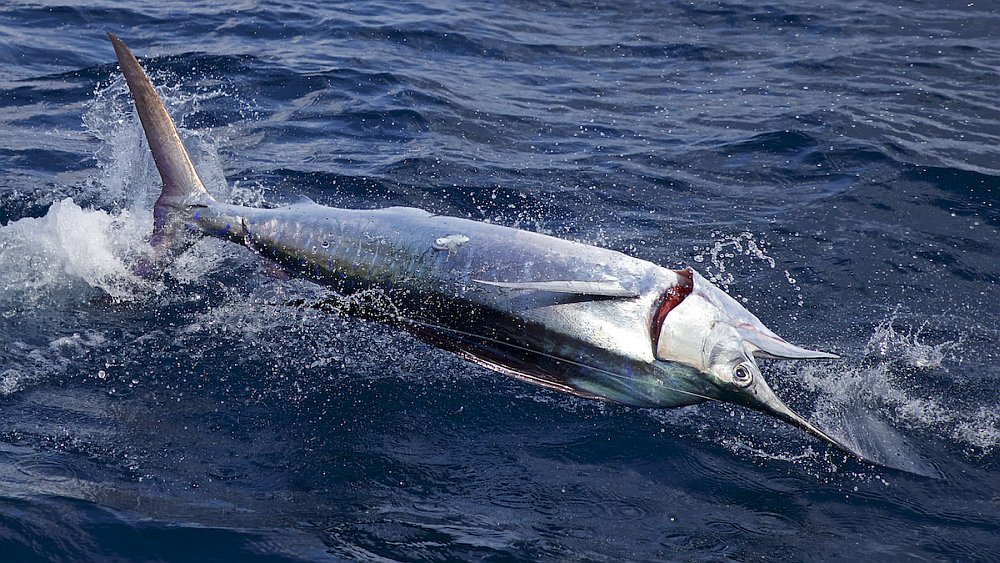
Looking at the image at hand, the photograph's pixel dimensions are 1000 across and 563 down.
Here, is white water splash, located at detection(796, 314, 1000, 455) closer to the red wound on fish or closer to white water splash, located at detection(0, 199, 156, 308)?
the red wound on fish

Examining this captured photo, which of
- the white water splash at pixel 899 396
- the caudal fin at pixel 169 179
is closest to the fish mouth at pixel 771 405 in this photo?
the white water splash at pixel 899 396

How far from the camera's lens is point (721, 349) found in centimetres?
388

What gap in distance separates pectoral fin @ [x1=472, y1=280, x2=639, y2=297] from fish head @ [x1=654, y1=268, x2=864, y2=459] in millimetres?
207

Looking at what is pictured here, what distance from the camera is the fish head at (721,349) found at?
12.6 feet

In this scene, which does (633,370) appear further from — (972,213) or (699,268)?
(972,213)

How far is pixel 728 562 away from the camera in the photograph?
148 inches

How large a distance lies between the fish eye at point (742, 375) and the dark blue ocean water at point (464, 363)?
2.14 ft

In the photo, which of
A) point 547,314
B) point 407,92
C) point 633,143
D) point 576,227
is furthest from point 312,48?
point 547,314

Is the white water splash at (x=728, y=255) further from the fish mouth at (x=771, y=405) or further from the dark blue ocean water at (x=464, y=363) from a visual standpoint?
the fish mouth at (x=771, y=405)

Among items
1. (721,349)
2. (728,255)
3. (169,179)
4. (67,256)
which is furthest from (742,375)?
(67,256)

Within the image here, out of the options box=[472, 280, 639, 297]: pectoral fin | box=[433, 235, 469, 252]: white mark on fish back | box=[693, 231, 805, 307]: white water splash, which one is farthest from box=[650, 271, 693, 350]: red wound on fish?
box=[693, 231, 805, 307]: white water splash

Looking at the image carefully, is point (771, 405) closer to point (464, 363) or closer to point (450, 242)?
point (450, 242)

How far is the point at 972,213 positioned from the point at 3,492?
6717 mm

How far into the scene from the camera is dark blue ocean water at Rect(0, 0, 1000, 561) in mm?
3973
